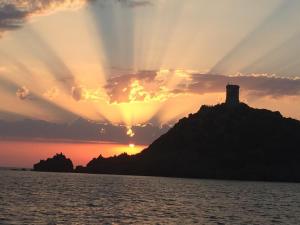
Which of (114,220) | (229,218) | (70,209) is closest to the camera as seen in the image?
(114,220)

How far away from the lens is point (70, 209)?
8581cm

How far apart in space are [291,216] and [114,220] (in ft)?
98.7

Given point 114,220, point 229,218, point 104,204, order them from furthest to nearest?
point 104,204
point 229,218
point 114,220

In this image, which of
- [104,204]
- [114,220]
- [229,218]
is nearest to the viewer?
[114,220]

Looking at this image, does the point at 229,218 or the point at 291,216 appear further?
the point at 291,216

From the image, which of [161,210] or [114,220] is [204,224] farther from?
[161,210]

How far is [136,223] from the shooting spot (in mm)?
70875

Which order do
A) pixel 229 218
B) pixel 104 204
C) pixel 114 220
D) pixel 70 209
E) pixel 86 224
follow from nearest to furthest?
pixel 86 224
pixel 114 220
pixel 229 218
pixel 70 209
pixel 104 204

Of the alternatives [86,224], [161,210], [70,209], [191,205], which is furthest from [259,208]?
[86,224]

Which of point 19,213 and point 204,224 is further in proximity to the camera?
point 19,213

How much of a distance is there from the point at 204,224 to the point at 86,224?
15.5 m

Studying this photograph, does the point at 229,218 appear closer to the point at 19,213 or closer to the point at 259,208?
the point at 259,208

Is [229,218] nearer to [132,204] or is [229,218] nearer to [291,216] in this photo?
[291,216]

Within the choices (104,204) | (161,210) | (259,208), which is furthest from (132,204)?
(259,208)
